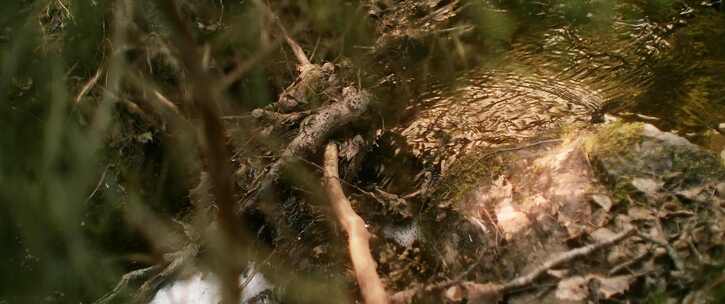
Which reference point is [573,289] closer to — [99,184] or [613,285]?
[613,285]

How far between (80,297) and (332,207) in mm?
1175

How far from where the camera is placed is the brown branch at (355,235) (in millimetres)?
1862

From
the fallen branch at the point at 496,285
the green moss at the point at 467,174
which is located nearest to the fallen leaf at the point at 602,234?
the fallen branch at the point at 496,285

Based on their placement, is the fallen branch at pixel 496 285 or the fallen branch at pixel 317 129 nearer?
the fallen branch at pixel 496 285

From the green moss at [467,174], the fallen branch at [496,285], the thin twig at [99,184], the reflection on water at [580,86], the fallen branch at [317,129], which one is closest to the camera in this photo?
the fallen branch at [496,285]

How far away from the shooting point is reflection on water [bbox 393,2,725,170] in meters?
2.38

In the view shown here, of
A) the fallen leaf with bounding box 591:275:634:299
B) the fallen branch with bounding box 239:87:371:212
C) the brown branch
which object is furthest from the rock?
the fallen branch with bounding box 239:87:371:212

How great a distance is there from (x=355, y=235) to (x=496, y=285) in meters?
0.60

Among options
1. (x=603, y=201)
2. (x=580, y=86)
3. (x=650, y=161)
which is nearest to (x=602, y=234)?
(x=603, y=201)

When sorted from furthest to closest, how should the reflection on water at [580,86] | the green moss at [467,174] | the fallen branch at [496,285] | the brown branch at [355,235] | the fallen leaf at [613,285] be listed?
the reflection on water at [580,86], the green moss at [467,174], the brown branch at [355,235], the fallen branch at [496,285], the fallen leaf at [613,285]

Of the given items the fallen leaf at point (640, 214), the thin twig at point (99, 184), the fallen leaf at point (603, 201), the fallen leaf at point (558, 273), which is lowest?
the thin twig at point (99, 184)

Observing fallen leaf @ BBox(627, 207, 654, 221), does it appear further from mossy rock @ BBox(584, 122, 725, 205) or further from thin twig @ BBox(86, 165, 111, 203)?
thin twig @ BBox(86, 165, 111, 203)

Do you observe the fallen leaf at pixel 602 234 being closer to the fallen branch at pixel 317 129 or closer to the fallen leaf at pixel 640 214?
the fallen leaf at pixel 640 214

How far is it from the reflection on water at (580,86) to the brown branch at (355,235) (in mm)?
419
